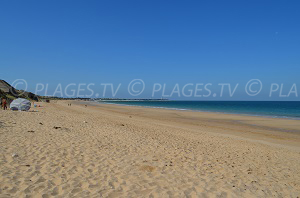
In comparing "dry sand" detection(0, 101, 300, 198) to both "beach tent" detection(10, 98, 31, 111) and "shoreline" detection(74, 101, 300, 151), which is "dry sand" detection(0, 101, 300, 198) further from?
"beach tent" detection(10, 98, 31, 111)

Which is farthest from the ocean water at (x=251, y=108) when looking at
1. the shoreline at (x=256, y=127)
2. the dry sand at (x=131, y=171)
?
the dry sand at (x=131, y=171)

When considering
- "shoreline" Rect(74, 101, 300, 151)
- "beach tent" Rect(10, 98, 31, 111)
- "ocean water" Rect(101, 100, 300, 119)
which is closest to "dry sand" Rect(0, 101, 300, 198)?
"shoreline" Rect(74, 101, 300, 151)

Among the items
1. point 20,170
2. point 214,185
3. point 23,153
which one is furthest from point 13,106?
point 214,185

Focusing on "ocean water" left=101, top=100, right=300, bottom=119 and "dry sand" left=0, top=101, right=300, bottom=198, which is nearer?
"dry sand" left=0, top=101, right=300, bottom=198

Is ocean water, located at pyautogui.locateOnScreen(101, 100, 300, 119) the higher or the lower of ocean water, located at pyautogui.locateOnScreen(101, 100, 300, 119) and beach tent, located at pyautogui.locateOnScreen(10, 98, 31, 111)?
the higher

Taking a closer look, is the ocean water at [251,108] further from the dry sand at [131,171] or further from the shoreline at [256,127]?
the dry sand at [131,171]

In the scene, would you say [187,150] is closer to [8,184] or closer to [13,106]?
[8,184]

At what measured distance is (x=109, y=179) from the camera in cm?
503

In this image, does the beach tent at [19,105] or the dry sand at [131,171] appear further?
the beach tent at [19,105]

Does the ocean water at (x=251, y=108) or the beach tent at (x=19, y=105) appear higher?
the ocean water at (x=251, y=108)

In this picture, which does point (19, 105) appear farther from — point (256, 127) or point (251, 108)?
point (251, 108)

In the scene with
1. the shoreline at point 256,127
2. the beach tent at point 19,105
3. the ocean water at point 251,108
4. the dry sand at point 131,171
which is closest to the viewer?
the dry sand at point 131,171

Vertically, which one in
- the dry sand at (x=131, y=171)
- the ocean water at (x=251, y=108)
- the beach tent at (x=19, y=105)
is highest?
the ocean water at (x=251, y=108)

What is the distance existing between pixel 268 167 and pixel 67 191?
21.2 ft
